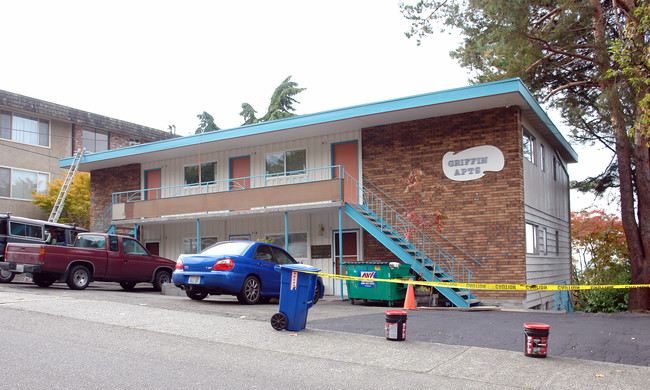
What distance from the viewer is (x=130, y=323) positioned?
9.23m

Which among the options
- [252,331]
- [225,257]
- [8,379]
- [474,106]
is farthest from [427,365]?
[474,106]

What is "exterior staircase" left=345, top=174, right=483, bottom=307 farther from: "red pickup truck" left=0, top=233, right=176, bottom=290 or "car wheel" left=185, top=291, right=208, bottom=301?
"red pickup truck" left=0, top=233, right=176, bottom=290

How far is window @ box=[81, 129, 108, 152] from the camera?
32688 mm

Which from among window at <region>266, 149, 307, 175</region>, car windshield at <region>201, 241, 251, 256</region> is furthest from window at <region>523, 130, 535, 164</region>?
car windshield at <region>201, 241, 251, 256</region>

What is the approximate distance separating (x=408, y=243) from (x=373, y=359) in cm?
836

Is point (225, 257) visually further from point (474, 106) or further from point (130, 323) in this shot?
point (474, 106)

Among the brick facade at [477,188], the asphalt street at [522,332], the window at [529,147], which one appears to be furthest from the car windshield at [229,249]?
the window at [529,147]

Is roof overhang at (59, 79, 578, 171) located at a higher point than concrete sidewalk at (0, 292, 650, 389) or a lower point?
higher

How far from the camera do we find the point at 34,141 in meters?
30.4

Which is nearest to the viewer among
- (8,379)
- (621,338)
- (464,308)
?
(8,379)

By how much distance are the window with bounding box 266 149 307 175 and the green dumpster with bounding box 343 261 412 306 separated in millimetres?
5188

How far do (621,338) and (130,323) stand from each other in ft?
25.1

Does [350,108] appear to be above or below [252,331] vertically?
above

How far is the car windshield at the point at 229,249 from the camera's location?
1281cm
